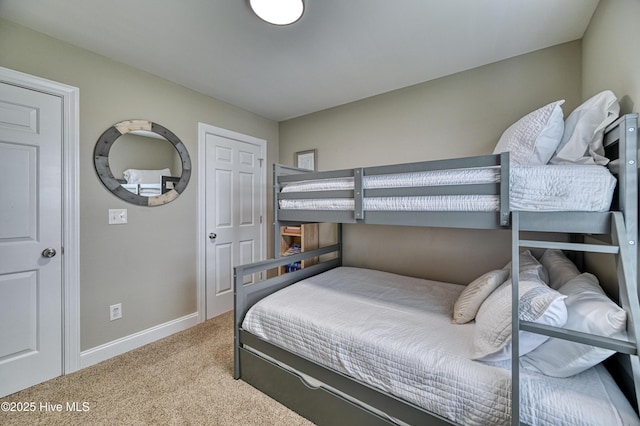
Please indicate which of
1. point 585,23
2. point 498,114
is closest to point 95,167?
point 498,114

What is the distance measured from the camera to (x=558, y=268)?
1.47 m

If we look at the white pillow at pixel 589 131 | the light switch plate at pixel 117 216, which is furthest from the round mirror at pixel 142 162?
the white pillow at pixel 589 131

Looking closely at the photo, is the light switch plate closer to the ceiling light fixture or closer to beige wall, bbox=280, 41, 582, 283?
the ceiling light fixture

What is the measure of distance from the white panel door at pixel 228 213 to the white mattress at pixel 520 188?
174 cm

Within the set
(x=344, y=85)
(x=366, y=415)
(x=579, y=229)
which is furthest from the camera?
(x=344, y=85)

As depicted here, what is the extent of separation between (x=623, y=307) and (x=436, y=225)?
698 millimetres

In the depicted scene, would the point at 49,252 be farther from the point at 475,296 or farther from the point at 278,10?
the point at 475,296

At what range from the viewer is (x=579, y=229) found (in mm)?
1039

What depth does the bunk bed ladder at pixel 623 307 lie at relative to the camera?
0.84 m

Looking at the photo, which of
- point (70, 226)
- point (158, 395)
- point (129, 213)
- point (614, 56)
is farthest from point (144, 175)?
point (614, 56)

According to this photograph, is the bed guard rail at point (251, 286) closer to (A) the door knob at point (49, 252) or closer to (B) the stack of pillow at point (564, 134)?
(A) the door knob at point (49, 252)

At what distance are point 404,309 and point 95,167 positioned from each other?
100 inches

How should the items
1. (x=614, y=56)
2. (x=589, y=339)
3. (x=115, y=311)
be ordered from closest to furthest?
(x=589, y=339), (x=614, y=56), (x=115, y=311)

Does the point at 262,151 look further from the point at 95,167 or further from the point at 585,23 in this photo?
the point at 585,23
